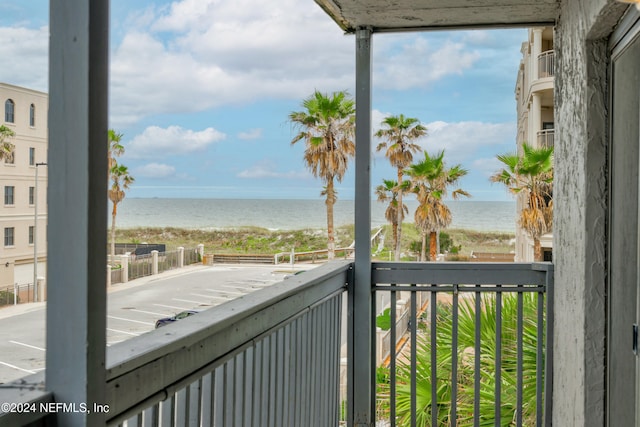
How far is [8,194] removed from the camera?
941 mm

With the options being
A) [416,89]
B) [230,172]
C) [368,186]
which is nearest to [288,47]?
[416,89]

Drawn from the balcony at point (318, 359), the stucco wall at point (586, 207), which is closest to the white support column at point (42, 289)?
the balcony at point (318, 359)

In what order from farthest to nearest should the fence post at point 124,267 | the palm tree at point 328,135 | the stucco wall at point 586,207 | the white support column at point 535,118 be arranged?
the palm tree at point 328,135
the white support column at point 535,118
the stucco wall at point 586,207
the fence post at point 124,267

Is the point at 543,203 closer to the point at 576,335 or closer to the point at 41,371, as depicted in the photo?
the point at 576,335

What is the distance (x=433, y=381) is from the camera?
2.94m

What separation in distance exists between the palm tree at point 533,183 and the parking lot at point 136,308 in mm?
3944

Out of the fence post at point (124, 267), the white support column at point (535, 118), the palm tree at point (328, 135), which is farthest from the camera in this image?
the palm tree at point (328, 135)

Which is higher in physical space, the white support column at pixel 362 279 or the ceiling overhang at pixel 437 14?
the ceiling overhang at pixel 437 14

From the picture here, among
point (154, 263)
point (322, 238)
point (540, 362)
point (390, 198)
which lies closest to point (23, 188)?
point (154, 263)

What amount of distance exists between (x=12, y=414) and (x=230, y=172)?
1501 cm

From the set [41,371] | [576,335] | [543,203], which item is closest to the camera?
[41,371]

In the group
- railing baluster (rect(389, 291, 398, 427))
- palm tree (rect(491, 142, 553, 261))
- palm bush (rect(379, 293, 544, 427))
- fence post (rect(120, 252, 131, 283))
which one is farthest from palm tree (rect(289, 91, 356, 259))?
fence post (rect(120, 252, 131, 283))

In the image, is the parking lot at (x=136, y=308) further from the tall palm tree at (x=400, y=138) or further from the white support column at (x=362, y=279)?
the tall palm tree at (x=400, y=138)

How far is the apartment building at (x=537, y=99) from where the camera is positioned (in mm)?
5988
